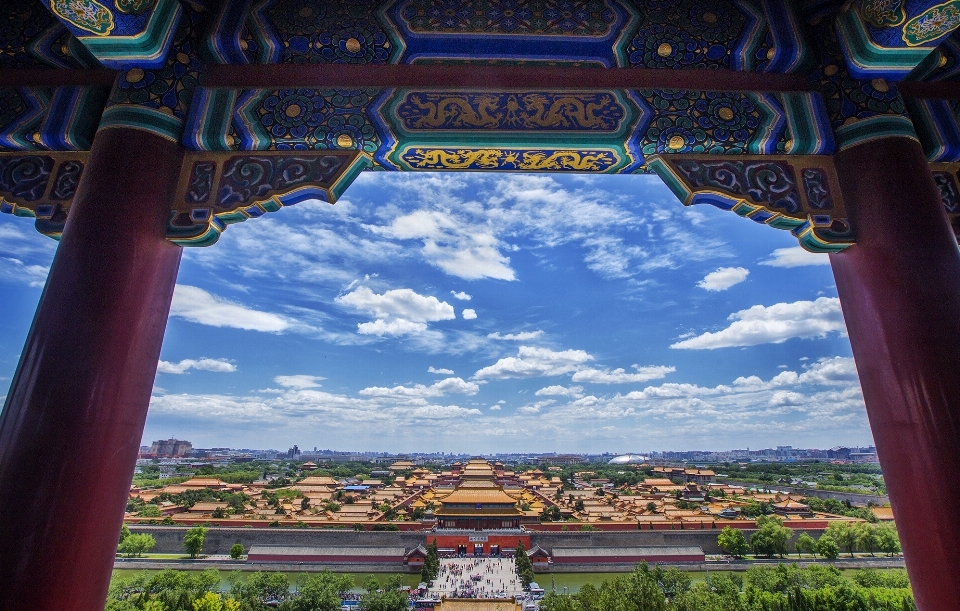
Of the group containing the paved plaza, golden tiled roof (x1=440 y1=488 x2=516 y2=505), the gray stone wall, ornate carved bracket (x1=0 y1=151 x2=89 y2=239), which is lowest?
the paved plaza

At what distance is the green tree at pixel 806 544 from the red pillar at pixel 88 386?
26463mm

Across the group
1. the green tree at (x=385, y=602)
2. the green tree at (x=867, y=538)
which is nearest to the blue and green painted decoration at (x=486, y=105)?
the green tree at (x=385, y=602)

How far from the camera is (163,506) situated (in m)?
25.9

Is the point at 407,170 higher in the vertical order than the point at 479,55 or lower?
lower

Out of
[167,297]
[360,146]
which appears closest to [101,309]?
[167,297]

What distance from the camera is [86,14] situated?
1852 millimetres

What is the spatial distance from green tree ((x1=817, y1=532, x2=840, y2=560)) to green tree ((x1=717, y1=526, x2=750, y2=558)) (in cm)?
280

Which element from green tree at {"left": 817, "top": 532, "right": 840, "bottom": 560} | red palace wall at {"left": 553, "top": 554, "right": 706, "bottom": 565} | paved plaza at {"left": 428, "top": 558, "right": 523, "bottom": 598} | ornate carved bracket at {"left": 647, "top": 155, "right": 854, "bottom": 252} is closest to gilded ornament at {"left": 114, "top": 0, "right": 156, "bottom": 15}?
ornate carved bracket at {"left": 647, "top": 155, "right": 854, "bottom": 252}

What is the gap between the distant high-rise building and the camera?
62.4 m

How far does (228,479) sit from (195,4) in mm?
47227

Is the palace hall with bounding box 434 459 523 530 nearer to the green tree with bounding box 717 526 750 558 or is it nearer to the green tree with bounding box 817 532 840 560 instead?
the green tree with bounding box 717 526 750 558

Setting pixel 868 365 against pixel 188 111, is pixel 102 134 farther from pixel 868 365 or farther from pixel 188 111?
pixel 868 365

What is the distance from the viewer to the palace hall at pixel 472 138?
1.70 m

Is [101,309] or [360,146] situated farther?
[360,146]
